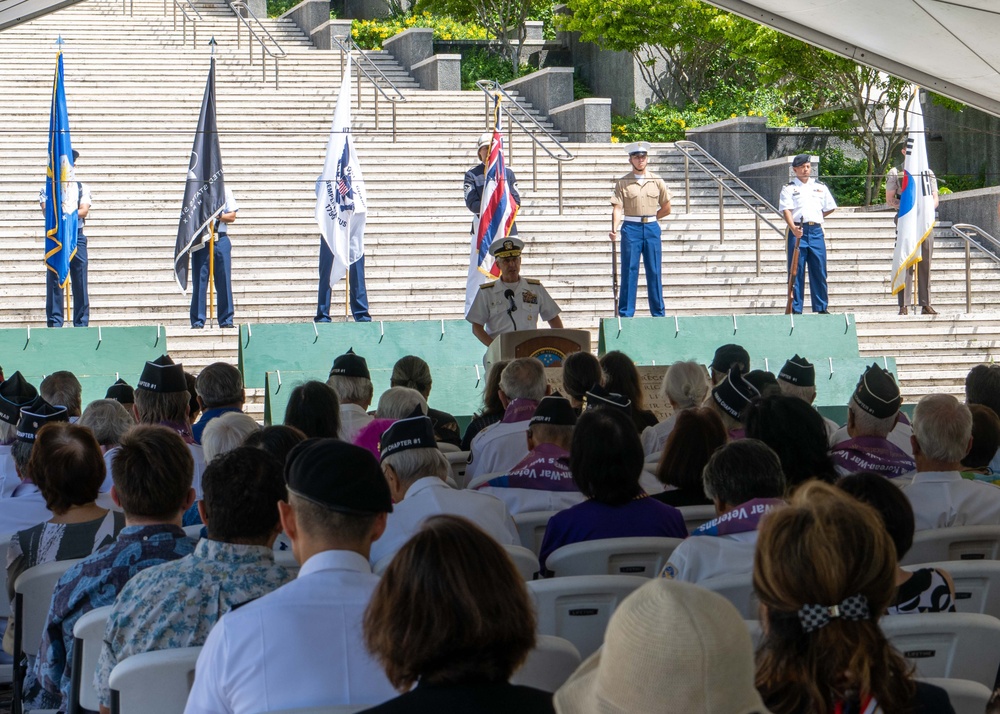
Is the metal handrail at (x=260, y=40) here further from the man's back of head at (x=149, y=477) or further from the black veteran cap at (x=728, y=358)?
the man's back of head at (x=149, y=477)

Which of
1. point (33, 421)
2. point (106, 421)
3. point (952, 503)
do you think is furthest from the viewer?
point (106, 421)

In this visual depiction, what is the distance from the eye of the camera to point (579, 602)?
3.13 meters

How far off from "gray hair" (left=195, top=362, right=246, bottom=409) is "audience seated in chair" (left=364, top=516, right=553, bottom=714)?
4047mm

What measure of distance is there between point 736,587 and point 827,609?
3.54 feet

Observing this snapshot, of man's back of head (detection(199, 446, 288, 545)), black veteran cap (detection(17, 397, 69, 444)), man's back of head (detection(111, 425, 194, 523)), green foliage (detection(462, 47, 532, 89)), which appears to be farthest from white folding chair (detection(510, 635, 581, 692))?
green foliage (detection(462, 47, 532, 89))

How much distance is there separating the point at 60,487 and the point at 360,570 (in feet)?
5.27

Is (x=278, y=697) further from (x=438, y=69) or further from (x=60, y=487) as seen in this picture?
(x=438, y=69)

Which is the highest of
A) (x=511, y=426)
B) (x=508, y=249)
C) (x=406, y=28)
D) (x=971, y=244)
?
(x=406, y=28)

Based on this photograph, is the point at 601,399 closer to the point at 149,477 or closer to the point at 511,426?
the point at 511,426

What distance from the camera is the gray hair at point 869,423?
195 inches

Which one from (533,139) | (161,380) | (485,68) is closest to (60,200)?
(533,139)

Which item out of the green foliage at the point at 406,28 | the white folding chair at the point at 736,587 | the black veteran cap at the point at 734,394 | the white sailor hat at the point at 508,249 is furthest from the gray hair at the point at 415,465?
the green foliage at the point at 406,28

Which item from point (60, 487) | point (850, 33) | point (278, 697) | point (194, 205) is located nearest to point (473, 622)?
point (278, 697)

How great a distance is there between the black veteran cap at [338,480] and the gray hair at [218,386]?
3.39 metres
